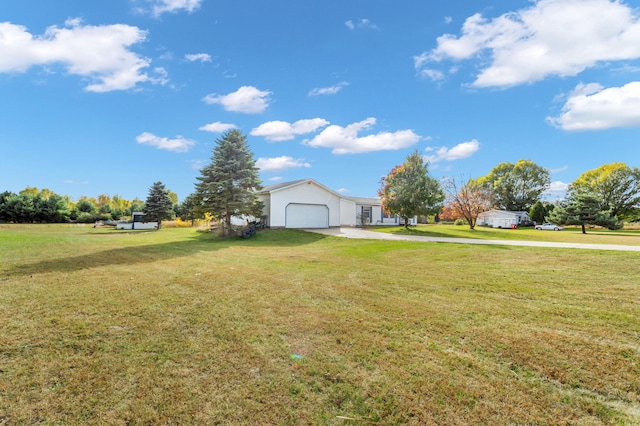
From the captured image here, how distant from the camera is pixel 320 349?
3.71 meters

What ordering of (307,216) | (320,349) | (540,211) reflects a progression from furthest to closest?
1. (540,211)
2. (307,216)
3. (320,349)

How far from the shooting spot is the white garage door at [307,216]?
24.3 meters

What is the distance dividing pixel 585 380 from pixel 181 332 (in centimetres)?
472

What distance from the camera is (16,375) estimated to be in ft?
10.3

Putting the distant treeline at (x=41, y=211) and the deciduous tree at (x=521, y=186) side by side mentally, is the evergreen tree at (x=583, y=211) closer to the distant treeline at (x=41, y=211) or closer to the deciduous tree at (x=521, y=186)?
the deciduous tree at (x=521, y=186)

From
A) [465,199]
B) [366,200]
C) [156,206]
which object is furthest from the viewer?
[366,200]

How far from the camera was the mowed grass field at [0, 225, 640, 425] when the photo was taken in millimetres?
2686

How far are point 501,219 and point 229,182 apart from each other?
3341 cm

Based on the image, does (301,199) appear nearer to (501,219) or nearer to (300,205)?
(300,205)

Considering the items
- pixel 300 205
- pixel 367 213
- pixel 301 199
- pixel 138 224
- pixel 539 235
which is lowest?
pixel 539 235

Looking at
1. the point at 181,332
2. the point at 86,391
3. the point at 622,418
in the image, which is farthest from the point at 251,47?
the point at 622,418

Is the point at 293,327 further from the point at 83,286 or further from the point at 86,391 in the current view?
the point at 83,286

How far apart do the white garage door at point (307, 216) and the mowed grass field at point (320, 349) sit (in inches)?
659

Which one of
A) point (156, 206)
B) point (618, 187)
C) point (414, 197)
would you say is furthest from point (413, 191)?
point (618, 187)
